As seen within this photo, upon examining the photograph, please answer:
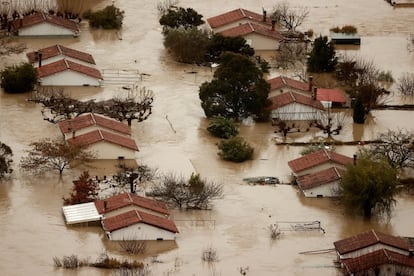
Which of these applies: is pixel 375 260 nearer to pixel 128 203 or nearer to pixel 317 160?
pixel 317 160

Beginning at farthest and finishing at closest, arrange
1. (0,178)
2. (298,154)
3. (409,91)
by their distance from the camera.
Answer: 1. (409,91)
2. (298,154)
3. (0,178)

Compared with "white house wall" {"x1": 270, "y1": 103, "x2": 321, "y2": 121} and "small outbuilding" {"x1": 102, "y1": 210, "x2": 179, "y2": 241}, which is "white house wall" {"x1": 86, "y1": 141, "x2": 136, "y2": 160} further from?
"white house wall" {"x1": 270, "y1": 103, "x2": 321, "y2": 121}

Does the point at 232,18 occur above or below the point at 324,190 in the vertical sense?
above

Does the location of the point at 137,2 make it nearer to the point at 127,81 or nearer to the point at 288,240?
the point at 127,81

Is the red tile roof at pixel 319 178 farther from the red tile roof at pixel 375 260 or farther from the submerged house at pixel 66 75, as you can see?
the submerged house at pixel 66 75

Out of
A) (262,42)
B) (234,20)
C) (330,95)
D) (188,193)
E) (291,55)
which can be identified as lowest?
(188,193)

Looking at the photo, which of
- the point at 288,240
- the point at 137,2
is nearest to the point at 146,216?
the point at 288,240

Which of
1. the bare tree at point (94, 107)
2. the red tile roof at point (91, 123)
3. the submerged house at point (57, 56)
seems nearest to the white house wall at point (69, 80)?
the submerged house at point (57, 56)

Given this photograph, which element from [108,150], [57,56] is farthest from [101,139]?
[57,56]
